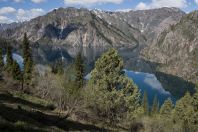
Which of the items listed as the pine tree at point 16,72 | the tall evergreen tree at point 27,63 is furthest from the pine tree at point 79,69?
the pine tree at point 16,72

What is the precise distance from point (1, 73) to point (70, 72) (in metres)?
20.7

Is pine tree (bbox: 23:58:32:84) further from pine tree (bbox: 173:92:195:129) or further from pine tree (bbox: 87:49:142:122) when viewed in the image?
pine tree (bbox: 87:49:142:122)

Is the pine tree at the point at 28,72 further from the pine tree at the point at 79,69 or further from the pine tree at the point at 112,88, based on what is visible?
the pine tree at the point at 112,88

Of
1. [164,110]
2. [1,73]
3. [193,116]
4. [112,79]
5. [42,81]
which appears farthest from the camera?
[164,110]

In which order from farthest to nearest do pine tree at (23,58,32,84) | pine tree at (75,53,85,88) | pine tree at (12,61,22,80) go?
pine tree at (75,53,85,88) < pine tree at (23,58,32,84) < pine tree at (12,61,22,80)

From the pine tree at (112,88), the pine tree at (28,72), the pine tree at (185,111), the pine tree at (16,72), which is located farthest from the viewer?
the pine tree at (28,72)

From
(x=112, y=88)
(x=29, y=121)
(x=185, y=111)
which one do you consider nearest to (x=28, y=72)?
(x=185, y=111)

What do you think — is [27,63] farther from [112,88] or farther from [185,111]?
[112,88]

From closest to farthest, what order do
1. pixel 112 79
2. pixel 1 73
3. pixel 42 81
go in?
pixel 112 79 → pixel 42 81 → pixel 1 73

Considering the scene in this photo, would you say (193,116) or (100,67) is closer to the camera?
(100,67)

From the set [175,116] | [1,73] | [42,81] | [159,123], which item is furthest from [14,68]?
[159,123]

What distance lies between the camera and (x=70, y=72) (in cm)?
10375

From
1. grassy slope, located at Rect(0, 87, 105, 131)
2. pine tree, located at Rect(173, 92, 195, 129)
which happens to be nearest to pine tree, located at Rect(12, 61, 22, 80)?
pine tree, located at Rect(173, 92, 195, 129)

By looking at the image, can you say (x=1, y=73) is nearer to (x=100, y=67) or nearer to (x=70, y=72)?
(x=70, y=72)
